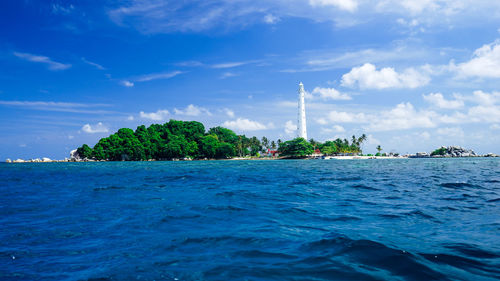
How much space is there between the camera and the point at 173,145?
347 feet

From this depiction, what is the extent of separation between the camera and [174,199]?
40.3 ft

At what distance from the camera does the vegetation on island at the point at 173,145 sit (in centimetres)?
10656

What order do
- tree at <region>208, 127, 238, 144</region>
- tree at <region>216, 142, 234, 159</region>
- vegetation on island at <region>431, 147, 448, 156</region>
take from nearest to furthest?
tree at <region>216, 142, 234, 159</region>
tree at <region>208, 127, 238, 144</region>
vegetation on island at <region>431, 147, 448, 156</region>

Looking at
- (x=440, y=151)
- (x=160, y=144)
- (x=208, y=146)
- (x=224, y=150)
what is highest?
(x=160, y=144)

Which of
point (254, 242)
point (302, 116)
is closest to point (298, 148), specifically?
point (302, 116)

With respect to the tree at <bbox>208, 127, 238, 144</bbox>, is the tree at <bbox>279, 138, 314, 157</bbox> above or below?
below

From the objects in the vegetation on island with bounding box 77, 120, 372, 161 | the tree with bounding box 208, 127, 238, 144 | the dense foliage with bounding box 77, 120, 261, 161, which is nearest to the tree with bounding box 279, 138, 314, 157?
the vegetation on island with bounding box 77, 120, 372, 161

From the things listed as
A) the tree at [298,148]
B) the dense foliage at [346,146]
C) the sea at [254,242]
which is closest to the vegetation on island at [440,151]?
the dense foliage at [346,146]

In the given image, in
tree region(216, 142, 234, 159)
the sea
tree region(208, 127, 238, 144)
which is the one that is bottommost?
the sea

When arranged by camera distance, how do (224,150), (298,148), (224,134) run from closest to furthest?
(224,150), (298,148), (224,134)

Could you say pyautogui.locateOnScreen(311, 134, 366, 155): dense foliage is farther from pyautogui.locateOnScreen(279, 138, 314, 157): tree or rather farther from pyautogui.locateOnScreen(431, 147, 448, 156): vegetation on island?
pyautogui.locateOnScreen(431, 147, 448, 156): vegetation on island

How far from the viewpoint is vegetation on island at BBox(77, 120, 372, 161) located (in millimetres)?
106562

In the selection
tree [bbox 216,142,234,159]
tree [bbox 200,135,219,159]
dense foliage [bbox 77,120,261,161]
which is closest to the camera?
dense foliage [bbox 77,120,261,161]

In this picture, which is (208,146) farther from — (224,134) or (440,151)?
(440,151)
